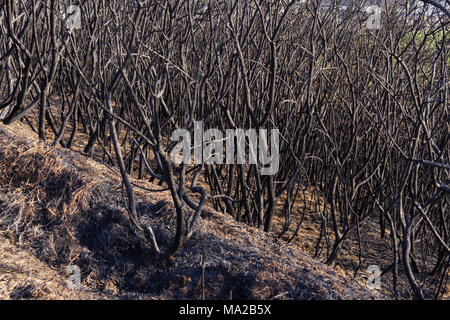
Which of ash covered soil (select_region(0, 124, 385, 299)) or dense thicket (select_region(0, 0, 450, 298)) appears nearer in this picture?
ash covered soil (select_region(0, 124, 385, 299))

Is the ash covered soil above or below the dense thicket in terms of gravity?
below

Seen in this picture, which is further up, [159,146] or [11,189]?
[159,146]

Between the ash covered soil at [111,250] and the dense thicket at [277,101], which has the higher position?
the dense thicket at [277,101]

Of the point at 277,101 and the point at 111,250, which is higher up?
the point at 277,101

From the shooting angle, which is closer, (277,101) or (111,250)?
(111,250)

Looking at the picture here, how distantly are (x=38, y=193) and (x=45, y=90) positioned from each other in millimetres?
943

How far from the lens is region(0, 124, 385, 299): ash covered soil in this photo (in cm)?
234

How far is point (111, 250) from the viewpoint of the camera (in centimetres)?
269

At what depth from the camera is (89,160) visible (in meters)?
3.46

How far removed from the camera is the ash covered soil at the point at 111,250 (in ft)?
7.67

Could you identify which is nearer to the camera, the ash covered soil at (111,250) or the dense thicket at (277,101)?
the ash covered soil at (111,250)
